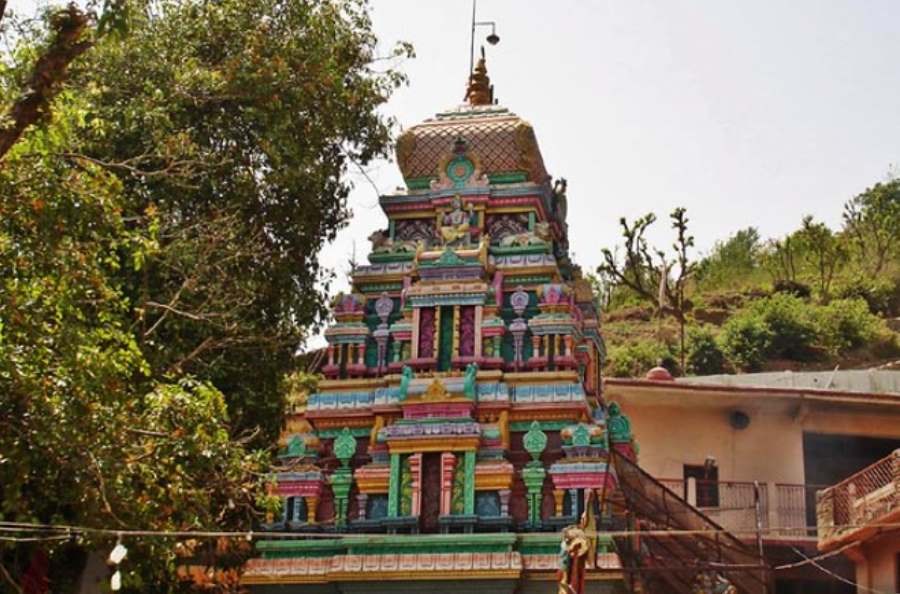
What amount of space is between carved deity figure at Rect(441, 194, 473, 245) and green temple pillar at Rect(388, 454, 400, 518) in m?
3.55

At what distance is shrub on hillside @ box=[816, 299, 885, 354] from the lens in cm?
4128

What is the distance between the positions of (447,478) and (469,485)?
1.06ft

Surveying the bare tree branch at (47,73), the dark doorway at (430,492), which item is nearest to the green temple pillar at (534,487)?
the dark doorway at (430,492)

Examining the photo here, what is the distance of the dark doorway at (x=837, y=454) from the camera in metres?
24.4

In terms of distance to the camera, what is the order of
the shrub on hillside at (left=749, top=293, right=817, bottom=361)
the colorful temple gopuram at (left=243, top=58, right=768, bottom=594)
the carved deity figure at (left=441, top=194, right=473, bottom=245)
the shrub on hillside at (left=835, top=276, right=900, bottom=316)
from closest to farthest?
the colorful temple gopuram at (left=243, top=58, right=768, bottom=594) → the carved deity figure at (left=441, top=194, right=473, bottom=245) → the shrub on hillside at (left=749, top=293, right=817, bottom=361) → the shrub on hillside at (left=835, top=276, right=900, bottom=316)

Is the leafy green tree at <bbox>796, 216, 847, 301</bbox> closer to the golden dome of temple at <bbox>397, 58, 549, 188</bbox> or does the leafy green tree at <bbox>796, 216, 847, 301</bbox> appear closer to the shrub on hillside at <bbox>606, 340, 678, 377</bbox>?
the shrub on hillside at <bbox>606, 340, 678, 377</bbox>

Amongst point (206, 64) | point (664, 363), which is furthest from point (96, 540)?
point (664, 363)

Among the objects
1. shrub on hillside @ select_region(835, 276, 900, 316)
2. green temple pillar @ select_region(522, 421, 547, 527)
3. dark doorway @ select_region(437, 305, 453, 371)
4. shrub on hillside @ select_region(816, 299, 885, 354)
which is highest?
shrub on hillside @ select_region(835, 276, 900, 316)

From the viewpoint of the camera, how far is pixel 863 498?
18.8 m

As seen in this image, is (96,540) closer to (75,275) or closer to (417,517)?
(75,275)

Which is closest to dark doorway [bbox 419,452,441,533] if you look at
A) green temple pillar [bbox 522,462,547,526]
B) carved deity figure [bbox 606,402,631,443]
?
green temple pillar [bbox 522,462,547,526]

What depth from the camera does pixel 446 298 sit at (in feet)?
58.2

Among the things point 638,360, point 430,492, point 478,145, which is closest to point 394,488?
point 430,492

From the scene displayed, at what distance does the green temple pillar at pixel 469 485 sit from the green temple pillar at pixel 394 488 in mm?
943
